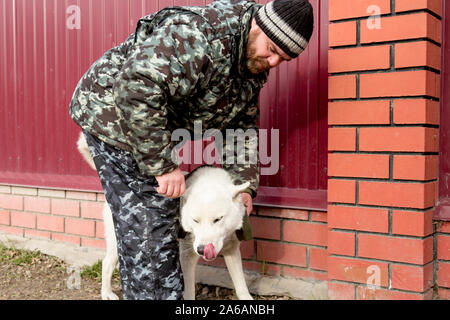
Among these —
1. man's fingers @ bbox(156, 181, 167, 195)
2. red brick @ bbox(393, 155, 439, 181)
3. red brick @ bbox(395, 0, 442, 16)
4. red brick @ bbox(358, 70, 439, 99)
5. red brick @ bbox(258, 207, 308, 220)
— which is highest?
red brick @ bbox(395, 0, 442, 16)

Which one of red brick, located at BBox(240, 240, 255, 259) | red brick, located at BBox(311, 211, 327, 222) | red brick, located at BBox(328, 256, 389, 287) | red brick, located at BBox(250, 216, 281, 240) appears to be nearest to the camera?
red brick, located at BBox(328, 256, 389, 287)

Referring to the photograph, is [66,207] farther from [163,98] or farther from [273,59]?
[273,59]

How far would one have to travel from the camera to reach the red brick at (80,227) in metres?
4.26

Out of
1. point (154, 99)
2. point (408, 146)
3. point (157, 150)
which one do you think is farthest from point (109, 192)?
point (408, 146)

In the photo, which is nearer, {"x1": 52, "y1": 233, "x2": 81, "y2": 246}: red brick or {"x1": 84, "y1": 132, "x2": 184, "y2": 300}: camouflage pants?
{"x1": 84, "y1": 132, "x2": 184, "y2": 300}: camouflage pants

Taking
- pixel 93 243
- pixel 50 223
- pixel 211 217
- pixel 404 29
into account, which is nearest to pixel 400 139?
pixel 404 29

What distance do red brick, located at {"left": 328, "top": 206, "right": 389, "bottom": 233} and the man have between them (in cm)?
85

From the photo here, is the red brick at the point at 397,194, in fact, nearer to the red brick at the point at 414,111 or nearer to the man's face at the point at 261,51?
the red brick at the point at 414,111

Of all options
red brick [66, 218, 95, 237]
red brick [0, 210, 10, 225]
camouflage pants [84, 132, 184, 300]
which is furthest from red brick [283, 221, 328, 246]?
red brick [0, 210, 10, 225]

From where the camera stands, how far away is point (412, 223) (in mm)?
2555

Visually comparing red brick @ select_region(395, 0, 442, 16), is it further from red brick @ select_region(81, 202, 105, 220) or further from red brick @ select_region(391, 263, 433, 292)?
red brick @ select_region(81, 202, 105, 220)

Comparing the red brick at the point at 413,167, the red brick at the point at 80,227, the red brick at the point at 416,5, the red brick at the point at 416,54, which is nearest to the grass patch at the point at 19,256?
the red brick at the point at 80,227

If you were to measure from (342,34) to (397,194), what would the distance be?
3.27ft

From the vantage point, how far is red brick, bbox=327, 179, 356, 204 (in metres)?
2.75
